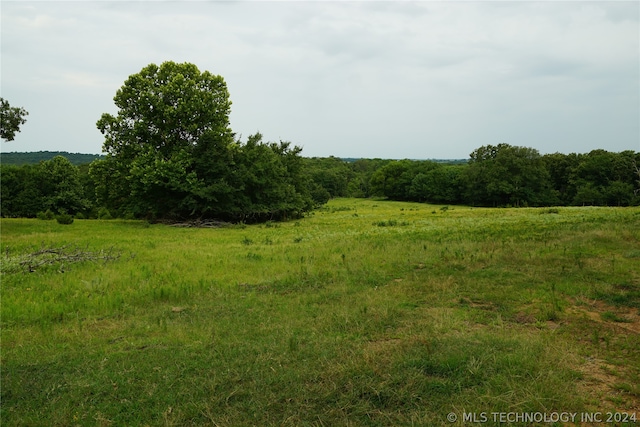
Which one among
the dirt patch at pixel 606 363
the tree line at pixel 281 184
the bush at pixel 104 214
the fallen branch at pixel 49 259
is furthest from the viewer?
the bush at pixel 104 214

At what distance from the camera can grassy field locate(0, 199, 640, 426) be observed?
479 centimetres

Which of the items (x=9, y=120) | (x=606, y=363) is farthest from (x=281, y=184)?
(x=606, y=363)

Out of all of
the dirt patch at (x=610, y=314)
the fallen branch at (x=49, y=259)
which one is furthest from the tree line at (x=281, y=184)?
the dirt patch at (x=610, y=314)

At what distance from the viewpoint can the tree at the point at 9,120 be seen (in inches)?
872

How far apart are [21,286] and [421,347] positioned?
34.8ft

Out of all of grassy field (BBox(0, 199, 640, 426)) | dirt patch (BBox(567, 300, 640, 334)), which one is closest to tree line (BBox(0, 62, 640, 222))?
grassy field (BBox(0, 199, 640, 426))

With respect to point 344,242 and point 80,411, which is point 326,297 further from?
point 344,242

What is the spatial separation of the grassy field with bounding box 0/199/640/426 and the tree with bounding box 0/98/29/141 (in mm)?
13798

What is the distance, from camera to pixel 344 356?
5.94 metres

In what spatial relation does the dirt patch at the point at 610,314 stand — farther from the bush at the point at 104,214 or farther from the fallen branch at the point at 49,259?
the bush at the point at 104,214

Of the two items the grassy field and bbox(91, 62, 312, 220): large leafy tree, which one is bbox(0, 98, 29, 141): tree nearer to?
bbox(91, 62, 312, 220): large leafy tree

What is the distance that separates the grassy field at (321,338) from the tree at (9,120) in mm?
13798

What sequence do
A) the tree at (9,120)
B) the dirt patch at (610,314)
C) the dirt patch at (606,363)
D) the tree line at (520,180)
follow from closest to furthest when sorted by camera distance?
the dirt patch at (606,363)
the dirt patch at (610,314)
the tree at (9,120)
the tree line at (520,180)

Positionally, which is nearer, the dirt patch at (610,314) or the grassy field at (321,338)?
the grassy field at (321,338)
